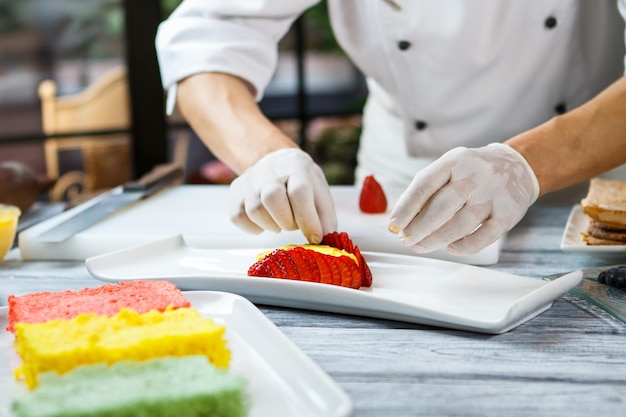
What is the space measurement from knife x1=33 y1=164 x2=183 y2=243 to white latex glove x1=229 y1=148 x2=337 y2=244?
0.35 meters

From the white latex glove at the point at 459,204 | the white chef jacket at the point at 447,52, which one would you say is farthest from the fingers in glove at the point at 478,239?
the white chef jacket at the point at 447,52

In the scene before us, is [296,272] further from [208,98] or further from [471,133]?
[471,133]

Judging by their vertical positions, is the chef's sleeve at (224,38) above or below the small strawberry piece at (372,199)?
above

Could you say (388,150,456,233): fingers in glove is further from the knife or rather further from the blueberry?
the knife

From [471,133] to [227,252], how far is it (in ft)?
3.01

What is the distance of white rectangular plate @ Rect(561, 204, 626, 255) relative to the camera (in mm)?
1476

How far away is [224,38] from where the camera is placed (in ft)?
6.91

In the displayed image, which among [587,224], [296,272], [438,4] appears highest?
[438,4]

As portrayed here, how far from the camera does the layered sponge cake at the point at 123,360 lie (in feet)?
2.62

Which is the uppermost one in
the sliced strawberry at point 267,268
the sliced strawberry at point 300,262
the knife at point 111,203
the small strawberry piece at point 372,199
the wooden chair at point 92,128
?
the sliced strawberry at point 300,262

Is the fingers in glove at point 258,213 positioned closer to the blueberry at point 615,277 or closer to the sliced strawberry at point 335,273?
the sliced strawberry at point 335,273

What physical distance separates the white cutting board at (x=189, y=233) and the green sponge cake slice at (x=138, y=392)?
791 millimetres

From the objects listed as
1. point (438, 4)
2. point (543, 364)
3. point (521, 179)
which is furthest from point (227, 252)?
point (438, 4)

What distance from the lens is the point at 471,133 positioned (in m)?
2.18
